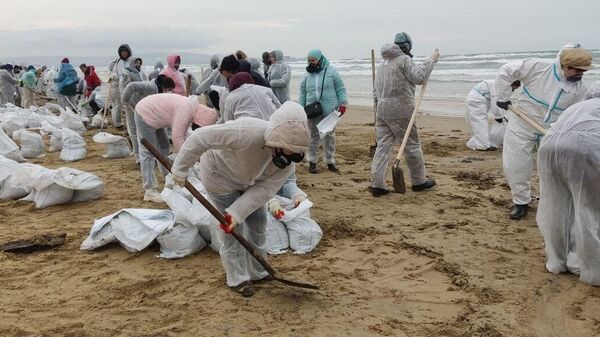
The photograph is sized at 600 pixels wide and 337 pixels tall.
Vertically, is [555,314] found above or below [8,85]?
below

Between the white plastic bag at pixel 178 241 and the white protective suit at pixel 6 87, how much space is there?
1293cm

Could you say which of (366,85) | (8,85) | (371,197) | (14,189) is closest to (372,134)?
(371,197)

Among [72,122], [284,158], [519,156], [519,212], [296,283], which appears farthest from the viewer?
[72,122]

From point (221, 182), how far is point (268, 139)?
641 millimetres

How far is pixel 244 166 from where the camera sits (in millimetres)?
3035

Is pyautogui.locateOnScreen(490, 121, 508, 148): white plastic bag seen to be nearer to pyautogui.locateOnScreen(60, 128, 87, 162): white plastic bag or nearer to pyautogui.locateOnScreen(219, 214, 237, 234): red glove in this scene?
pyautogui.locateOnScreen(219, 214, 237, 234): red glove

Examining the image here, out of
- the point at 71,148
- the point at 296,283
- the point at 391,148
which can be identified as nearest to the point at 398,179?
the point at 391,148

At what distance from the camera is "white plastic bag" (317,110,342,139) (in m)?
6.43

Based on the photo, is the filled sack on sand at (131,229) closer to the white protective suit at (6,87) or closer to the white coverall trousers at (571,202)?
the white coverall trousers at (571,202)

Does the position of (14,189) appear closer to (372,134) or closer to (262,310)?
(262,310)

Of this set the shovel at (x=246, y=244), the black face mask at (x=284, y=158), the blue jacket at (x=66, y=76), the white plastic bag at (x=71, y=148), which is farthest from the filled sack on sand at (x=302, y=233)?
the blue jacket at (x=66, y=76)

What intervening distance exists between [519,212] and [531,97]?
107 cm

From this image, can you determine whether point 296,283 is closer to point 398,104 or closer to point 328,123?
point 398,104

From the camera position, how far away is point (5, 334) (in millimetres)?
2949
